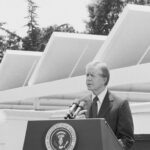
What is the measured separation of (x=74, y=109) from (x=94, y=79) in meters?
0.25

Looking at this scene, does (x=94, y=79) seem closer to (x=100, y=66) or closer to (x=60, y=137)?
(x=100, y=66)

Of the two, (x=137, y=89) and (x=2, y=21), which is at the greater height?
(x=137, y=89)

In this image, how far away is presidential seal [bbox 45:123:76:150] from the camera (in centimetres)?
352

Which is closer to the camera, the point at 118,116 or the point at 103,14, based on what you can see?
the point at 118,116

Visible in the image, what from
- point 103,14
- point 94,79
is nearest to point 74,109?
point 94,79

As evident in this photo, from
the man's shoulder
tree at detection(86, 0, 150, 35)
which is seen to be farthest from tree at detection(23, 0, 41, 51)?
the man's shoulder

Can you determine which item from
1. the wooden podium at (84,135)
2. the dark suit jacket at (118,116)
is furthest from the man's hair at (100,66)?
the wooden podium at (84,135)

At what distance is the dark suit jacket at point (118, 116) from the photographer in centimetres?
376

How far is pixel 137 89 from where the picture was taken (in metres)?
18.0

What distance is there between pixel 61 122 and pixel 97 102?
1.47 feet

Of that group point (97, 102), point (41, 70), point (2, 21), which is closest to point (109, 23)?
point (2, 21)

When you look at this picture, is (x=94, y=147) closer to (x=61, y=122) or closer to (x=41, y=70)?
(x=61, y=122)

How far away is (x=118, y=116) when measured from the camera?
384cm

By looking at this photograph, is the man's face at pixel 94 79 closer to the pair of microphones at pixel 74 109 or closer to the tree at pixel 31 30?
the pair of microphones at pixel 74 109
